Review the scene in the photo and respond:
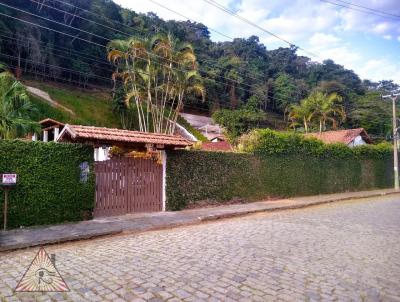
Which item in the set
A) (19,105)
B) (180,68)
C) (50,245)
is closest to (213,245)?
(50,245)

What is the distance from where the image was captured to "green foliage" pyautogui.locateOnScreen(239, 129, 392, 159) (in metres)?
17.6

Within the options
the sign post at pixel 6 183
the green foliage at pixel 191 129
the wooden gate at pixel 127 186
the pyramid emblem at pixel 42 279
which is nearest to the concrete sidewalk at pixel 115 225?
the wooden gate at pixel 127 186

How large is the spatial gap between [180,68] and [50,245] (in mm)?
20614

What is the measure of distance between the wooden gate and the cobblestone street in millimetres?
2707

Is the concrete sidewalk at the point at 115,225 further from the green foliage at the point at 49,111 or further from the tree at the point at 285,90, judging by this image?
the tree at the point at 285,90

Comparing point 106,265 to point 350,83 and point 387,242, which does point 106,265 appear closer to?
point 387,242

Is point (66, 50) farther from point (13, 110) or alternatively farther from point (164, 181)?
point (164, 181)

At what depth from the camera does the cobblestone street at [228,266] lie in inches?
193

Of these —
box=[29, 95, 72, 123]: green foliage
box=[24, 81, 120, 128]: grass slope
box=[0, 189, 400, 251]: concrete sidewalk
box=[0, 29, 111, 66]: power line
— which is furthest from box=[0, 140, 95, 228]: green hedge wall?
box=[0, 29, 111, 66]: power line

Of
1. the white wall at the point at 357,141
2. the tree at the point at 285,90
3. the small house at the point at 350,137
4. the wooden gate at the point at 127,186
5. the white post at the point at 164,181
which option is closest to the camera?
the wooden gate at the point at 127,186

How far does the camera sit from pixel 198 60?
4822 centimetres

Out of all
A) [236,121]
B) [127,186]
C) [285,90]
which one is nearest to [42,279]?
[127,186]

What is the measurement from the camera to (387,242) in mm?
8484

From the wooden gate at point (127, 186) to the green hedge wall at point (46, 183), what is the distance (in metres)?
0.51
